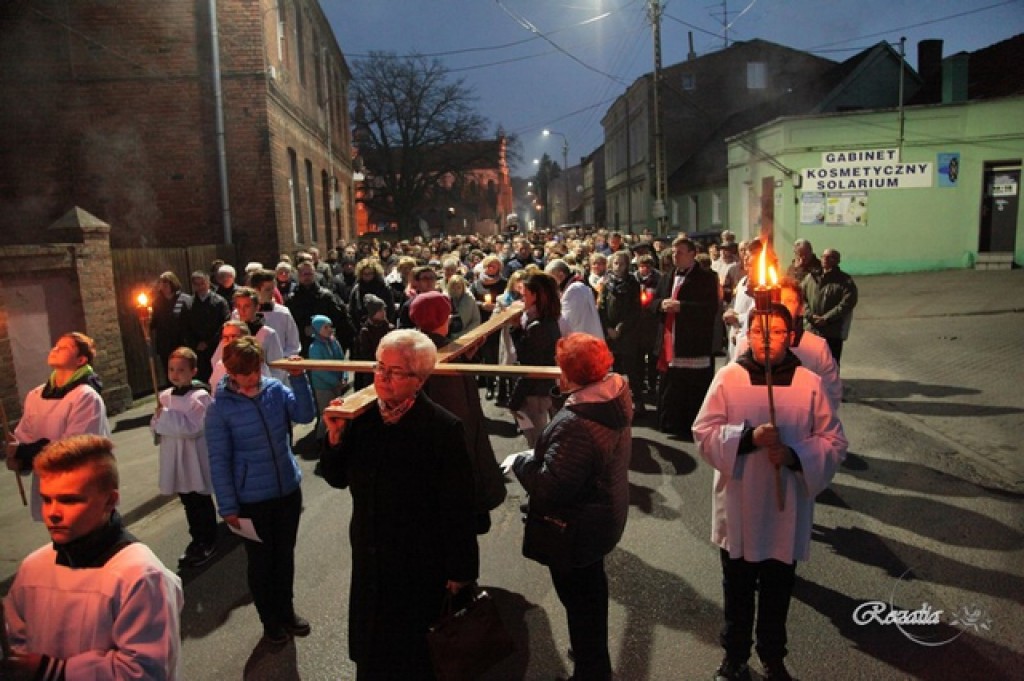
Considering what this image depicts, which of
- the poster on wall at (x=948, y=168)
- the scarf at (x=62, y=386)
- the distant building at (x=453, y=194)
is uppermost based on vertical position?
the distant building at (x=453, y=194)

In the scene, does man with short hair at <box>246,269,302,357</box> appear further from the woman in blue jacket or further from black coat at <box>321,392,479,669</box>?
black coat at <box>321,392,479,669</box>

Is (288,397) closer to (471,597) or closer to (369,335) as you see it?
(471,597)

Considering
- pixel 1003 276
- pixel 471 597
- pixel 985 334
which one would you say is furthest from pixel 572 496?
pixel 1003 276

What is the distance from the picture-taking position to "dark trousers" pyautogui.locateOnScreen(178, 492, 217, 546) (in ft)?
16.7

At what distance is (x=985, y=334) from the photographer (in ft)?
40.8

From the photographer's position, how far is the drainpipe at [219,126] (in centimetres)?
1460

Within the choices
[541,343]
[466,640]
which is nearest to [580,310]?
[541,343]

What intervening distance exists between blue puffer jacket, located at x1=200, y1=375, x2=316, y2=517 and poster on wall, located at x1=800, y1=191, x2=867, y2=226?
2116cm

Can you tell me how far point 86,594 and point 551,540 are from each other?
1.83 meters

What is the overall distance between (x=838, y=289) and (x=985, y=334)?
6625 mm

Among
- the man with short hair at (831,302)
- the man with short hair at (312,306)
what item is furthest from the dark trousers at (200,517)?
the man with short hair at (831,302)

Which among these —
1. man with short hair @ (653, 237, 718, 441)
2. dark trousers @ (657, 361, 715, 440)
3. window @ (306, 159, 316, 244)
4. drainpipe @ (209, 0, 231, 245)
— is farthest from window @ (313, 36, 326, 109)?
dark trousers @ (657, 361, 715, 440)

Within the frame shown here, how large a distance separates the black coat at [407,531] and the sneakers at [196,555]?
279 centimetres

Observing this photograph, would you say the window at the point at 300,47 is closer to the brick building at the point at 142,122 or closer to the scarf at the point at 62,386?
the brick building at the point at 142,122
